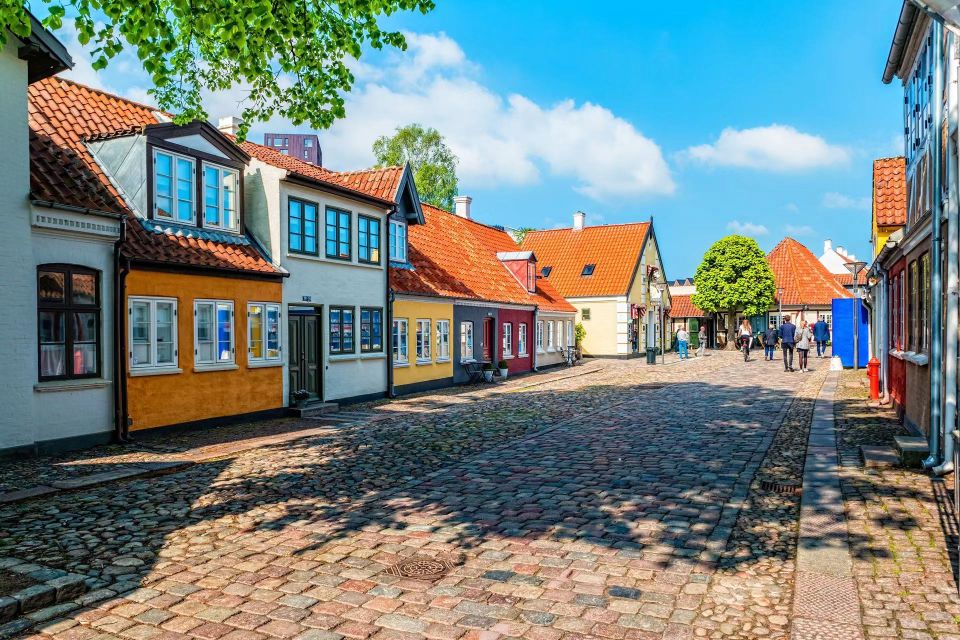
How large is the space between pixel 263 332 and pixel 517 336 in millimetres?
14470

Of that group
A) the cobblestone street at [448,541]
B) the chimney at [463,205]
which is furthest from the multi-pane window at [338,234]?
the chimney at [463,205]

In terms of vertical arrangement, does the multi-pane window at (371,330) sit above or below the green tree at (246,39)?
below

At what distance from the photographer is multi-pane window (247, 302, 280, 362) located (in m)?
14.8

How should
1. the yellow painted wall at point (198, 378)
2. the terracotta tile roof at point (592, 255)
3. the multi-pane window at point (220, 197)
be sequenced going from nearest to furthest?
the yellow painted wall at point (198, 378) → the multi-pane window at point (220, 197) → the terracotta tile roof at point (592, 255)

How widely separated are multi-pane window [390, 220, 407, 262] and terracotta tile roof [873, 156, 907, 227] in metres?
12.1

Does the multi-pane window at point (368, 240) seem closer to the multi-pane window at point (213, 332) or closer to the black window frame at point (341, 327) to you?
the black window frame at point (341, 327)

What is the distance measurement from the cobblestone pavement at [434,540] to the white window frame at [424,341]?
917 centimetres

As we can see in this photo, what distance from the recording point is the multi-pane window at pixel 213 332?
44.4ft

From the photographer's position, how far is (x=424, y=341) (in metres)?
21.5

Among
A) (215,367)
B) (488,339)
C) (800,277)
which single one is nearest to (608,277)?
(488,339)

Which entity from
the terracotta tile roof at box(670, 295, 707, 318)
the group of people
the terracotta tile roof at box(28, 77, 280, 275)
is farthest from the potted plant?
the terracotta tile roof at box(670, 295, 707, 318)

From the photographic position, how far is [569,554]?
5941mm

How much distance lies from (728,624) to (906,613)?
117 centimetres

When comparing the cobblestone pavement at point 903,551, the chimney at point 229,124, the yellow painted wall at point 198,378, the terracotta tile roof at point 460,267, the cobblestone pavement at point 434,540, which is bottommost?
the cobblestone pavement at point 434,540
